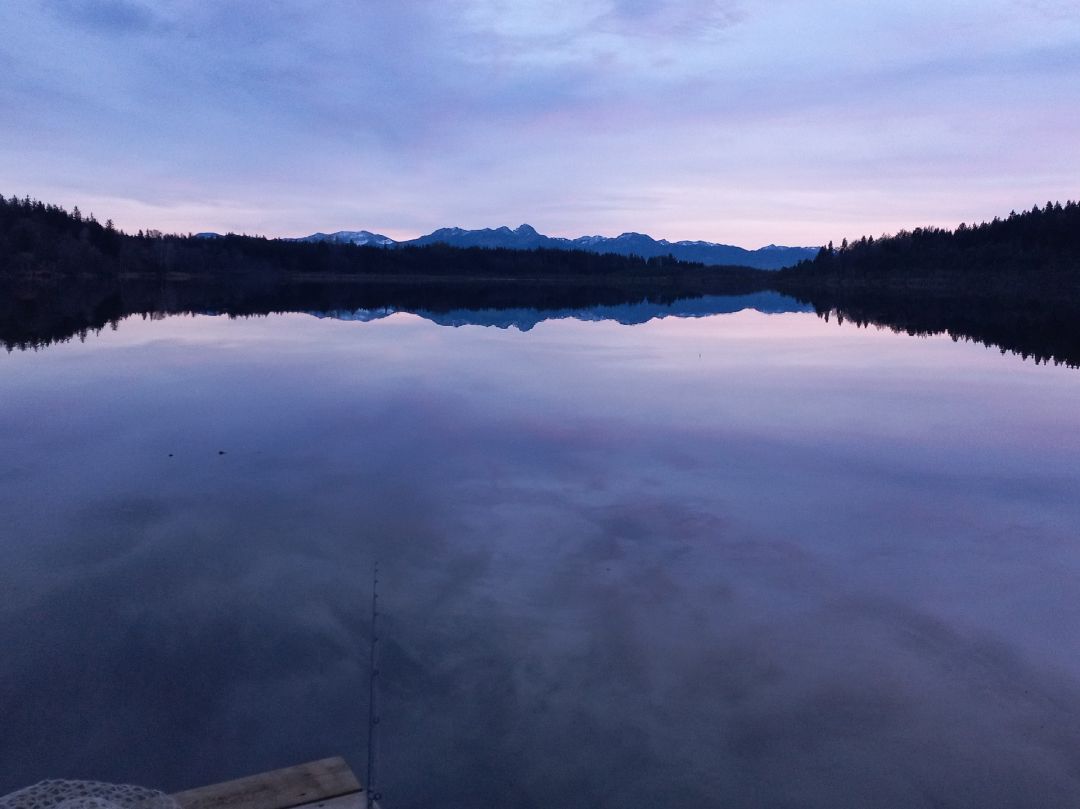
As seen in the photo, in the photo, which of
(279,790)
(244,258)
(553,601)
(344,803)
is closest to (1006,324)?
(553,601)

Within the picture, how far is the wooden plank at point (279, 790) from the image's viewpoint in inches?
152

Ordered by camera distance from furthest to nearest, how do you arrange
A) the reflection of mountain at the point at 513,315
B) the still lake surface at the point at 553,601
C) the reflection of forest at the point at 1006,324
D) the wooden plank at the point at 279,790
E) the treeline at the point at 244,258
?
1. the treeline at the point at 244,258
2. the reflection of mountain at the point at 513,315
3. the reflection of forest at the point at 1006,324
4. the still lake surface at the point at 553,601
5. the wooden plank at the point at 279,790

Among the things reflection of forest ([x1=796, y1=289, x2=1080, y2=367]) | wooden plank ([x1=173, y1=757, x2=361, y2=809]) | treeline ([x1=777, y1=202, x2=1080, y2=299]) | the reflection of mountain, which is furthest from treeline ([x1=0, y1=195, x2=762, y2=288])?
wooden plank ([x1=173, y1=757, x2=361, y2=809])

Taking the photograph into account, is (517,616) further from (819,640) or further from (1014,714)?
(1014,714)


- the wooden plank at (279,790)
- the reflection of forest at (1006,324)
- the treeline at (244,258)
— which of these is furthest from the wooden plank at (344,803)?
the treeline at (244,258)

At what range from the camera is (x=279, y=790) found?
3977 mm

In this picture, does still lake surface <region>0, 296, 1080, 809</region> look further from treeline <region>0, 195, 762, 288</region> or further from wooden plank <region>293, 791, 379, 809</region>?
treeline <region>0, 195, 762, 288</region>

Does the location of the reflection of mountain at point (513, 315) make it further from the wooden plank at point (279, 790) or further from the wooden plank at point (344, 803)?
the wooden plank at point (344, 803)

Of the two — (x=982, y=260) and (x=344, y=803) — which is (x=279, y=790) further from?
(x=982, y=260)

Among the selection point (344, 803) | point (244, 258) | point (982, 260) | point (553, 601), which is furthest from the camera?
point (244, 258)

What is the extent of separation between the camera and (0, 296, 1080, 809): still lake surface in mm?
4770

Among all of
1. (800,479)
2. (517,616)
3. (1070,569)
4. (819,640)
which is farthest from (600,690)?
(800,479)

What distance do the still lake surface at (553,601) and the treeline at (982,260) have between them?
74747 mm

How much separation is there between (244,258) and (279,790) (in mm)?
135248
